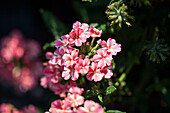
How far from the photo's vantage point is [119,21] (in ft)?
5.32

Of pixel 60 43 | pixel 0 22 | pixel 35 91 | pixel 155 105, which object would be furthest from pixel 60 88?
pixel 0 22

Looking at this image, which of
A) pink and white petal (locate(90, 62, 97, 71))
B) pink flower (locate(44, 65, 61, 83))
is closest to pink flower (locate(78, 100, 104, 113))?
pink and white petal (locate(90, 62, 97, 71))

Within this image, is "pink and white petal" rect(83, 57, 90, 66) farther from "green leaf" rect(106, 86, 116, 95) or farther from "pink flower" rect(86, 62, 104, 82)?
"green leaf" rect(106, 86, 116, 95)

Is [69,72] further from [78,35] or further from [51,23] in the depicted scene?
[51,23]

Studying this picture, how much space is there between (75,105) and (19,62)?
1.64 m

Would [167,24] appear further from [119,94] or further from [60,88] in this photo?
[60,88]

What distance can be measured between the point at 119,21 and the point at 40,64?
1676 millimetres

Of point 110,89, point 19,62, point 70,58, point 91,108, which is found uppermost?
point 19,62

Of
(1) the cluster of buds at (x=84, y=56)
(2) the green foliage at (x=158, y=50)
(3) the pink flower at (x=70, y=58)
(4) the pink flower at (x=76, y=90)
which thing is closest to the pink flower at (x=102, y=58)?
(1) the cluster of buds at (x=84, y=56)

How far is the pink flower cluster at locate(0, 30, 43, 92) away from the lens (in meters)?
2.91

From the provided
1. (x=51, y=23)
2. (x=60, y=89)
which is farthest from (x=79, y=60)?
(x=51, y=23)

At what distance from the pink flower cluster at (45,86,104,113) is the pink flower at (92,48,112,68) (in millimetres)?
241

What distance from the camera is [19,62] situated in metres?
2.96

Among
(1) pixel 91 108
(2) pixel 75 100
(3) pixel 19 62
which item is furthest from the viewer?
(3) pixel 19 62
